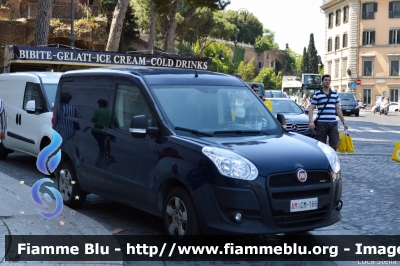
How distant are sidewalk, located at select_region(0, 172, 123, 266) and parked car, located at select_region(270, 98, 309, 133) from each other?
10.4 meters

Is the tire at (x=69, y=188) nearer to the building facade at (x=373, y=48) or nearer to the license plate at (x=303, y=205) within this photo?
the license plate at (x=303, y=205)

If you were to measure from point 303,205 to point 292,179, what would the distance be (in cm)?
28

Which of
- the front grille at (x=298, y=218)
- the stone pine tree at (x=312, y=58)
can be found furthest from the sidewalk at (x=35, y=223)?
the stone pine tree at (x=312, y=58)

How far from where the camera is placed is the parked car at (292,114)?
741 inches

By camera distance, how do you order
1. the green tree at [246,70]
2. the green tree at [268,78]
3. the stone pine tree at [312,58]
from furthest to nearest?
1. the stone pine tree at [312,58]
2. the green tree at [268,78]
3. the green tree at [246,70]

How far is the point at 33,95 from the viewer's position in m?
12.3

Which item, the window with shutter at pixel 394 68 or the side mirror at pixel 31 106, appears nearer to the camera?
the side mirror at pixel 31 106

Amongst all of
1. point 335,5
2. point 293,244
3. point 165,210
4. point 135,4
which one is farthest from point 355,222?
point 335,5

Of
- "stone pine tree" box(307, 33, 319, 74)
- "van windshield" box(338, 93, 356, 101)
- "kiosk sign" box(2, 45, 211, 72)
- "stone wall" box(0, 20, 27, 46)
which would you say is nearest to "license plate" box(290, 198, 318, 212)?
"kiosk sign" box(2, 45, 211, 72)

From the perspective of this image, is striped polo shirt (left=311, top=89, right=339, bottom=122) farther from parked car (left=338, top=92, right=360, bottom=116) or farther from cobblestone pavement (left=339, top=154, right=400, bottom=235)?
parked car (left=338, top=92, right=360, bottom=116)

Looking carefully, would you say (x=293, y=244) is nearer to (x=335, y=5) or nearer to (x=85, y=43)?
(x=85, y=43)

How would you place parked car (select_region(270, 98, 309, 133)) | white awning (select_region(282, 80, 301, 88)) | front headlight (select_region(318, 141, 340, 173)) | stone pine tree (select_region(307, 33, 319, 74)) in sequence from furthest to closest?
1. stone pine tree (select_region(307, 33, 319, 74))
2. white awning (select_region(282, 80, 301, 88))
3. parked car (select_region(270, 98, 309, 133))
4. front headlight (select_region(318, 141, 340, 173))

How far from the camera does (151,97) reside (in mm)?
7105

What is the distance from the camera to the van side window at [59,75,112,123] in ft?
26.0
